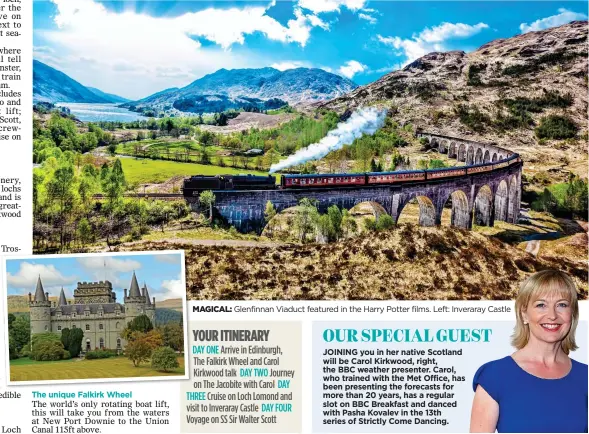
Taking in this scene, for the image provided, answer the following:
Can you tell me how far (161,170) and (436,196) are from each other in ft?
20.0

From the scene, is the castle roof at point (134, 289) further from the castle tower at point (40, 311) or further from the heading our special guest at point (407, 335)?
the heading our special guest at point (407, 335)

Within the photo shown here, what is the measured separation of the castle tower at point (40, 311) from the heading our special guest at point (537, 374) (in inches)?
297

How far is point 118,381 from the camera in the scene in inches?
388

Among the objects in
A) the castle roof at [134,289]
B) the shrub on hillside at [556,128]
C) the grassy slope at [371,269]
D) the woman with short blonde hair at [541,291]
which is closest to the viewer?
the woman with short blonde hair at [541,291]

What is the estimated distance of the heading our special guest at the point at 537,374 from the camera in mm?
5535

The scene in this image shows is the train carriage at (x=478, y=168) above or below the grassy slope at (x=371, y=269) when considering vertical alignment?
above

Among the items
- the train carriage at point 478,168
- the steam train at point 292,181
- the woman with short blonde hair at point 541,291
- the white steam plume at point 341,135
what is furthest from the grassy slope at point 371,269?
the woman with short blonde hair at point 541,291

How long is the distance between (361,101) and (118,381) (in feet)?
25.9

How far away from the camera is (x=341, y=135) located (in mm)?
12711

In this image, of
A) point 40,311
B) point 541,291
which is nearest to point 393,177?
point 541,291

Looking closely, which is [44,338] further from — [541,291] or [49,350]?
[541,291]

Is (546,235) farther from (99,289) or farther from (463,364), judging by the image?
(99,289)

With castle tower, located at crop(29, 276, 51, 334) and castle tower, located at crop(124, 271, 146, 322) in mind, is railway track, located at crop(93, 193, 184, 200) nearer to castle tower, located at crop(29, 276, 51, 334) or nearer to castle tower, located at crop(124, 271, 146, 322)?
castle tower, located at crop(124, 271, 146, 322)

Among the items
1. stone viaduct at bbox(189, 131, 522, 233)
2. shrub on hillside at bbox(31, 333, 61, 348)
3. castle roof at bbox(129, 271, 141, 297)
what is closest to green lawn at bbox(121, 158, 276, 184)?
stone viaduct at bbox(189, 131, 522, 233)
